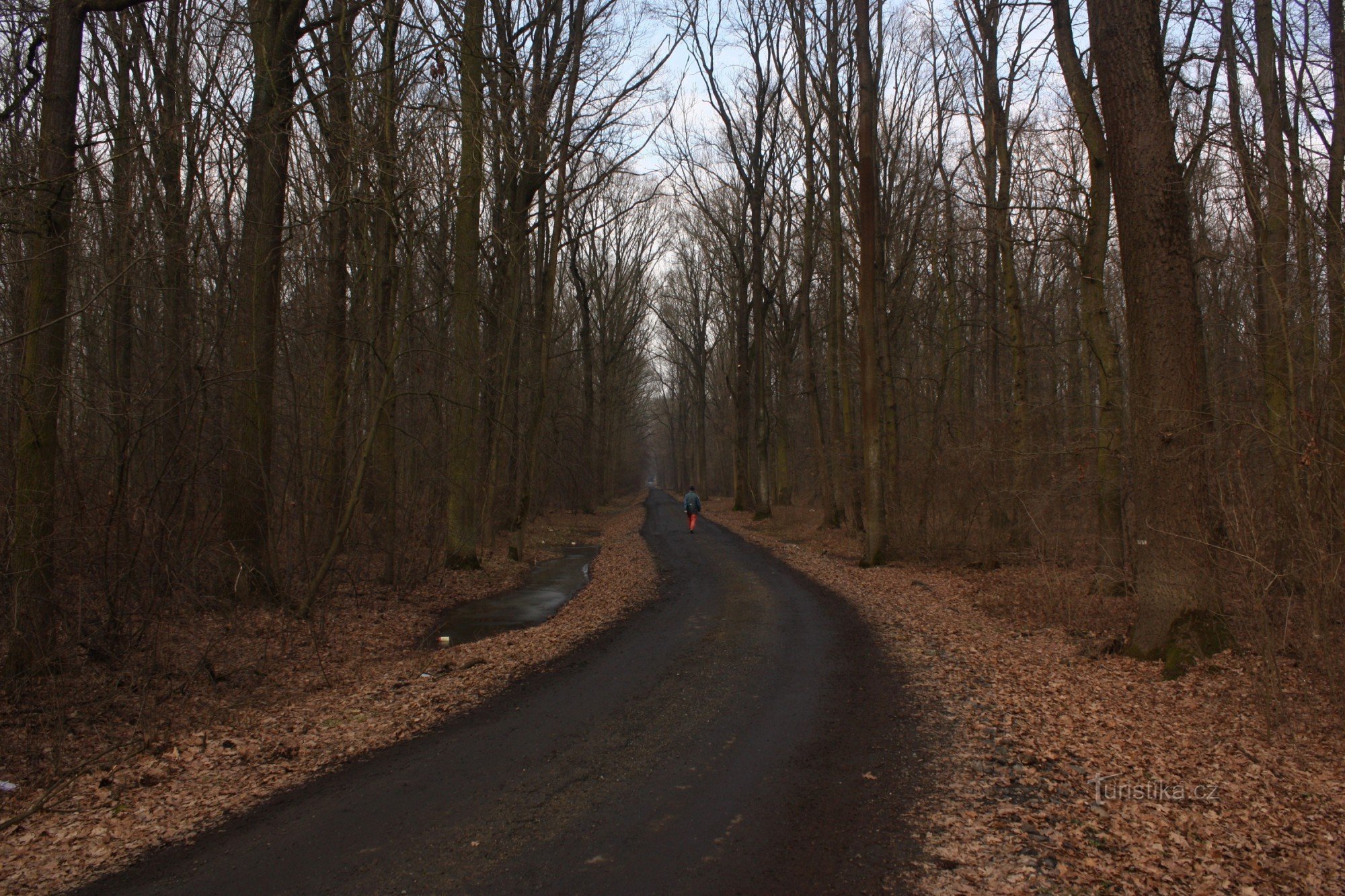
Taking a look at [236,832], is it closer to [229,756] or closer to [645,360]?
[229,756]

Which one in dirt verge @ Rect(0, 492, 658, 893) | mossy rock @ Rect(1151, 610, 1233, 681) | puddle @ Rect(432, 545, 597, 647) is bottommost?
puddle @ Rect(432, 545, 597, 647)

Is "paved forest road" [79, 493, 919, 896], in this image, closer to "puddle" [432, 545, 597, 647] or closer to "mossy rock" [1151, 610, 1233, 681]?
"mossy rock" [1151, 610, 1233, 681]

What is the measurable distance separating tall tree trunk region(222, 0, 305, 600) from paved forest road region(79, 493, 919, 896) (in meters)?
5.89

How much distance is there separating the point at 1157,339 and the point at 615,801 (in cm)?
641

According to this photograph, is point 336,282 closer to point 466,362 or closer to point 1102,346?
point 466,362

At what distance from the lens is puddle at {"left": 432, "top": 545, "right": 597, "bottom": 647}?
1071 centimetres

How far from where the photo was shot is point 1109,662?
7312mm

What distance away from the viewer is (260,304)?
10.5m

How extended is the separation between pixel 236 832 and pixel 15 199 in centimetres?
612

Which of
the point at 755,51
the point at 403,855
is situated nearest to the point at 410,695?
the point at 403,855

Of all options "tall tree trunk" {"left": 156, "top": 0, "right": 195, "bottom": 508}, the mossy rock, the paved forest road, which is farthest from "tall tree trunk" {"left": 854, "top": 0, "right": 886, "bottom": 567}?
"tall tree trunk" {"left": 156, "top": 0, "right": 195, "bottom": 508}

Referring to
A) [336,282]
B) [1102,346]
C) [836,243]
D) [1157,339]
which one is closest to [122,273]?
[336,282]

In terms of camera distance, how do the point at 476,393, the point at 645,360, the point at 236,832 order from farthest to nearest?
the point at 645,360 < the point at 476,393 < the point at 236,832

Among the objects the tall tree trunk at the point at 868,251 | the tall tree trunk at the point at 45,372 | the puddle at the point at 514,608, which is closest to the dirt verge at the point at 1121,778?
the puddle at the point at 514,608
